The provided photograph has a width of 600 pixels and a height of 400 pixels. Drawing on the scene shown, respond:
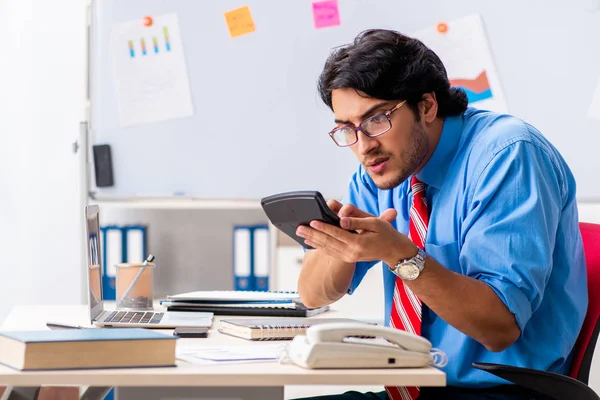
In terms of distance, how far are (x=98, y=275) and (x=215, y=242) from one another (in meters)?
1.77

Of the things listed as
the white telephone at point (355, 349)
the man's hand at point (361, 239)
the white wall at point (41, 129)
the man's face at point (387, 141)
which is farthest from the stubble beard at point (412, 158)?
the white wall at point (41, 129)

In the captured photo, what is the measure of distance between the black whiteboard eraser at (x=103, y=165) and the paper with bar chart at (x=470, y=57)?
4.29 feet

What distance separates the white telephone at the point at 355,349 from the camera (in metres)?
1.12

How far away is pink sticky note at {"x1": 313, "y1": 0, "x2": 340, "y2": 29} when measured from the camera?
125 inches

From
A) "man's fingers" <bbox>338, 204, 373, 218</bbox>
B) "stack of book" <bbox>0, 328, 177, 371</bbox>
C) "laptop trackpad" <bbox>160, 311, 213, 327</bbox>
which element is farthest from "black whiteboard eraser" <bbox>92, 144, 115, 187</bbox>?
"stack of book" <bbox>0, 328, 177, 371</bbox>

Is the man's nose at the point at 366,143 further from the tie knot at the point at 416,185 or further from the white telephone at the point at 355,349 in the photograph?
the white telephone at the point at 355,349

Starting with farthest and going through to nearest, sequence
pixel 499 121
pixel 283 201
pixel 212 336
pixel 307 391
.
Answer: pixel 307 391
pixel 499 121
pixel 212 336
pixel 283 201

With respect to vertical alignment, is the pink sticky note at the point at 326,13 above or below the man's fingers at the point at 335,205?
above

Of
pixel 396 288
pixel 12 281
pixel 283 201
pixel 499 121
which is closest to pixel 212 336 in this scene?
pixel 283 201

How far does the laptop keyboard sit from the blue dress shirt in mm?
549

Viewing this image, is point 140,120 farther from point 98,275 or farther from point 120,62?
point 98,275

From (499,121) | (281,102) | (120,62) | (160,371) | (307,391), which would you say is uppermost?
(120,62)

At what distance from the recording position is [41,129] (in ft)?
11.7

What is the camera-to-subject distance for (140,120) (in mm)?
3213
